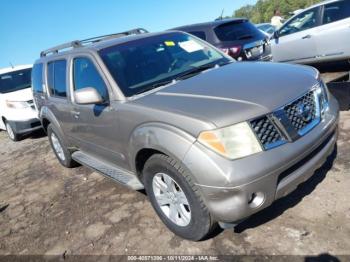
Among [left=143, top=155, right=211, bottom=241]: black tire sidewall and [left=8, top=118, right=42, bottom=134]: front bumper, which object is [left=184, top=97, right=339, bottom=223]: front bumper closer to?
[left=143, top=155, right=211, bottom=241]: black tire sidewall

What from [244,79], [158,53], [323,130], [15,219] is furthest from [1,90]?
[323,130]

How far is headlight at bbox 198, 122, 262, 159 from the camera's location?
2.65 metres

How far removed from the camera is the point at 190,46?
439cm

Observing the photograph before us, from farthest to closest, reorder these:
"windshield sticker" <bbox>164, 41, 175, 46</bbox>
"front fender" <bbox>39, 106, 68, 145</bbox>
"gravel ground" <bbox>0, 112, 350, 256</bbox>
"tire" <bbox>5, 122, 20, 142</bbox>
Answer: "tire" <bbox>5, 122, 20, 142</bbox> < "front fender" <bbox>39, 106, 68, 145</bbox> < "windshield sticker" <bbox>164, 41, 175, 46</bbox> < "gravel ground" <bbox>0, 112, 350, 256</bbox>

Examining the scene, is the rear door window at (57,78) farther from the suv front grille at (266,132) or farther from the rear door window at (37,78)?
the suv front grille at (266,132)

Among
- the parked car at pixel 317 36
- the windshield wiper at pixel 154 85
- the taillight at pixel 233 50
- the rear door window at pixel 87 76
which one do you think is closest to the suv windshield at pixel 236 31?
the taillight at pixel 233 50

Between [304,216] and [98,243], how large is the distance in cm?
204

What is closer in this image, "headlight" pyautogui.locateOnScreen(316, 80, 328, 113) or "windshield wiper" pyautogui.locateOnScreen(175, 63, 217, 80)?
"headlight" pyautogui.locateOnScreen(316, 80, 328, 113)

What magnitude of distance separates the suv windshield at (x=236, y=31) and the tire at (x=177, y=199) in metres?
5.10

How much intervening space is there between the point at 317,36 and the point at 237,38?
5.67ft

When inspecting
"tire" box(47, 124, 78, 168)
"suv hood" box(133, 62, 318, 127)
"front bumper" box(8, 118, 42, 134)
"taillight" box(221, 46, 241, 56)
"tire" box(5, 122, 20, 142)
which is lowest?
"tire" box(5, 122, 20, 142)

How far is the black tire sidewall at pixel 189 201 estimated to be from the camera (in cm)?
290

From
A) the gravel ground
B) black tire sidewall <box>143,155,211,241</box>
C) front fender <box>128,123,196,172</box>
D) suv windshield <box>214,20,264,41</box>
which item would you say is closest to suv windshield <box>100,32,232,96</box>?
front fender <box>128,123,196,172</box>

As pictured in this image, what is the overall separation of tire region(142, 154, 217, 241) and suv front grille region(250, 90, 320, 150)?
2.16ft
